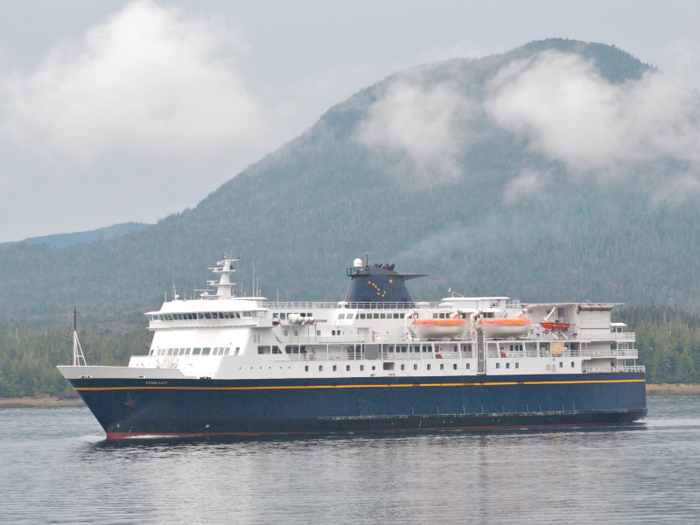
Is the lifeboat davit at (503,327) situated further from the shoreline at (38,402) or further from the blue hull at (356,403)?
the shoreline at (38,402)

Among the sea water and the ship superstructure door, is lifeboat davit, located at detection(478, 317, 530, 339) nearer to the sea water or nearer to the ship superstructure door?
the ship superstructure door

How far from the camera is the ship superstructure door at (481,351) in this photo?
51062 millimetres

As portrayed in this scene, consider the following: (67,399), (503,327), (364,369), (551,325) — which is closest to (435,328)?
(503,327)

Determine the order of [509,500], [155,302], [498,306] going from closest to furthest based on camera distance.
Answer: [509,500] → [498,306] → [155,302]

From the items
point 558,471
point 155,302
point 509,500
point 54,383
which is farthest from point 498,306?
point 155,302

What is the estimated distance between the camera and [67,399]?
315 ft

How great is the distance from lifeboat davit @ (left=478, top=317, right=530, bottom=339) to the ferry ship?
5cm

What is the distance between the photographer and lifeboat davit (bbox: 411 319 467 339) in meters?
50.3

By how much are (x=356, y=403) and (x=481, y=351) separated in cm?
681

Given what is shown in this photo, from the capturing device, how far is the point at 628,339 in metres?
54.2

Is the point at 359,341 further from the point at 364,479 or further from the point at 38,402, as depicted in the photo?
the point at 38,402

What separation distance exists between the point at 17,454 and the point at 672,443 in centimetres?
2735

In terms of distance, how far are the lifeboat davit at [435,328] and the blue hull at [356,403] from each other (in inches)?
79.5

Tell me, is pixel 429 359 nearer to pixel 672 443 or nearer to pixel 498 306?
pixel 498 306
